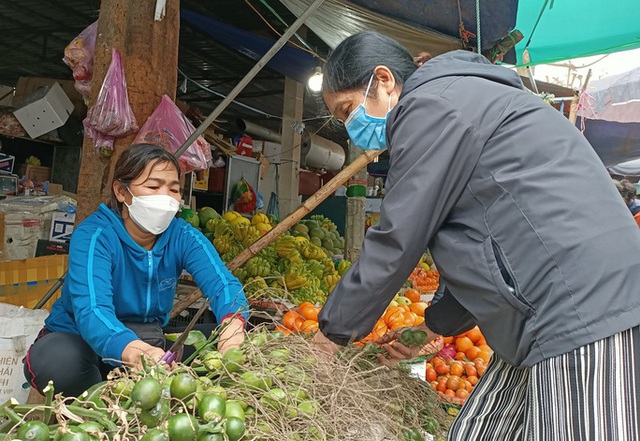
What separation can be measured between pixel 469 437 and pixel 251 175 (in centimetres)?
672

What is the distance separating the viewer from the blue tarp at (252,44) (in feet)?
17.9

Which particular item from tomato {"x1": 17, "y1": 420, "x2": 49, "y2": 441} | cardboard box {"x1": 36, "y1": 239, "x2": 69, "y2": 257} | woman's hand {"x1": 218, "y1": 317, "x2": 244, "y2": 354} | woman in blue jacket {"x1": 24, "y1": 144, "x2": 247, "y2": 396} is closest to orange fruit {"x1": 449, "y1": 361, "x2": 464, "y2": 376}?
woman in blue jacket {"x1": 24, "y1": 144, "x2": 247, "y2": 396}

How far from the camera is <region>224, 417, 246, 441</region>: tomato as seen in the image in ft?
3.58

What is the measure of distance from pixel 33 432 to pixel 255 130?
856 cm

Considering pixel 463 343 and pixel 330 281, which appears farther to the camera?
pixel 330 281

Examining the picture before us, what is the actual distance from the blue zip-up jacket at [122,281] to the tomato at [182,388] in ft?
1.93

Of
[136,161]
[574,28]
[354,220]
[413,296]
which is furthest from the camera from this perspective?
[354,220]

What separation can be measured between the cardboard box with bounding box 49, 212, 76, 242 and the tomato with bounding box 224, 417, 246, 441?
417cm

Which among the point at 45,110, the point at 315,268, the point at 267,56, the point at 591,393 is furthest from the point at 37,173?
the point at 591,393

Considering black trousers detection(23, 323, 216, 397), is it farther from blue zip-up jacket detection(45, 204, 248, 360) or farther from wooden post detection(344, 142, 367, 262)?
wooden post detection(344, 142, 367, 262)

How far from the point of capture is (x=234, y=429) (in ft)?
3.58

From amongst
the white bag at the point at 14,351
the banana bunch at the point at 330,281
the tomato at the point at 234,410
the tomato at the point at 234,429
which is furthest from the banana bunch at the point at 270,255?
the tomato at the point at 234,429

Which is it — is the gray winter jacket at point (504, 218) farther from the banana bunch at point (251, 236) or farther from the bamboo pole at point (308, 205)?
the banana bunch at point (251, 236)

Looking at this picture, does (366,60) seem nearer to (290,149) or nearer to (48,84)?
(290,149)
